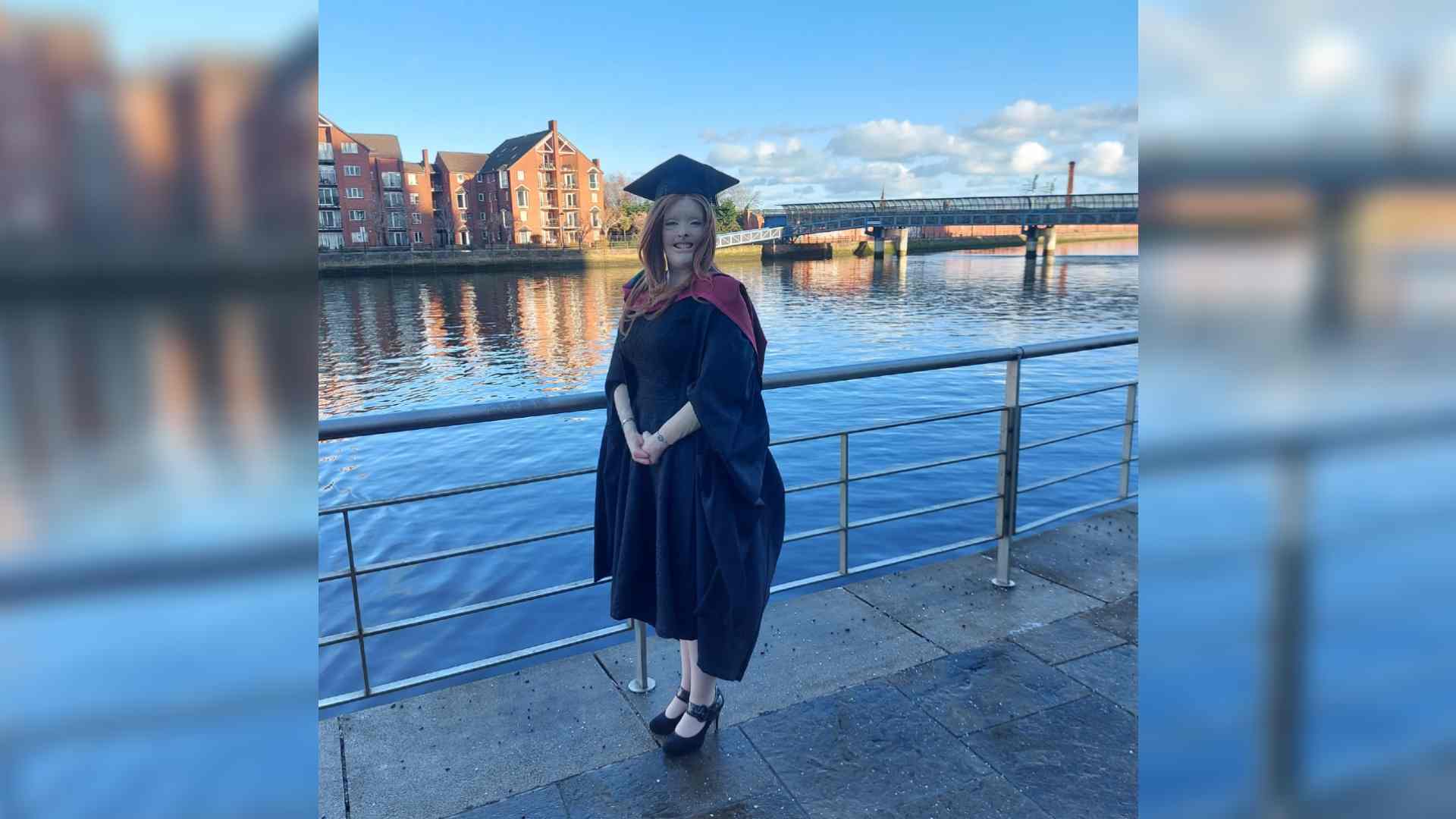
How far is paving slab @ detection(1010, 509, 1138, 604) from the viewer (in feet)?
12.1

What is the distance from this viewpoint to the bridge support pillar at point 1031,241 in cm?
6457

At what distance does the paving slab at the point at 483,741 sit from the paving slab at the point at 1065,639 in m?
1.44

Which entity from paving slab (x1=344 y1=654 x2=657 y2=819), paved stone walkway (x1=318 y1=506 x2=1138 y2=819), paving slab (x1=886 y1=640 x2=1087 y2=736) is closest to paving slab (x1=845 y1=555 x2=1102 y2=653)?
paved stone walkway (x1=318 y1=506 x2=1138 y2=819)

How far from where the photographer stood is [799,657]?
312 cm

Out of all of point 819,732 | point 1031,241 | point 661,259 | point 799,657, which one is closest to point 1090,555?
point 799,657

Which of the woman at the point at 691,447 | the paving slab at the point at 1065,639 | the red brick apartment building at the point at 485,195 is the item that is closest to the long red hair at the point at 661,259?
the woman at the point at 691,447

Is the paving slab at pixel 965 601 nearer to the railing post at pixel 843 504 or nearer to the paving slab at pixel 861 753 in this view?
the railing post at pixel 843 504

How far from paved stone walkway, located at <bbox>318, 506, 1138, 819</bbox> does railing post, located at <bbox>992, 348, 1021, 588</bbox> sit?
21 centimetres

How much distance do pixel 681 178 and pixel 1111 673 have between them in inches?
84.6

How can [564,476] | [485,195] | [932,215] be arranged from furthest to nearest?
[485,195], [932,215], [564,476]
